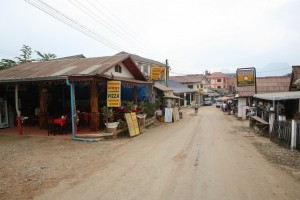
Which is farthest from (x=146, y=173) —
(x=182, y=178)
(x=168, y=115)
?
(x=168, y=115)

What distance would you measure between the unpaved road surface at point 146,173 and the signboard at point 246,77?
39.3 ft

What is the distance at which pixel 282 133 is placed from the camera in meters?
10.7

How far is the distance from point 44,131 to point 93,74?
5.49 meters

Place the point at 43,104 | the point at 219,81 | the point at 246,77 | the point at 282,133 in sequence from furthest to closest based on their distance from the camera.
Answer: the point at 219,81 → the point at 246,77 → the point at 43,104 → the point at 282,133

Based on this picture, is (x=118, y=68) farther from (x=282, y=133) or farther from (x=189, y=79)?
(x=189, y=79)

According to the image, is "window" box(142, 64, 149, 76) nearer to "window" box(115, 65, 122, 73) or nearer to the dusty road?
"window" box(115, 65, 122, 73)

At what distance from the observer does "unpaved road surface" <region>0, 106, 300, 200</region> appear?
5414 mm

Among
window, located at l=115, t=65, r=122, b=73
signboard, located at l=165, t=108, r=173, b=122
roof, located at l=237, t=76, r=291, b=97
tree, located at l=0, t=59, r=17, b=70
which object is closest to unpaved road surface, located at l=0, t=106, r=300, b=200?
window, located at l=115, t=65, r=122, b=73

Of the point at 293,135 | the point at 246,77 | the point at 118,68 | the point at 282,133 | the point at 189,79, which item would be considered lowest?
the point at 282,133

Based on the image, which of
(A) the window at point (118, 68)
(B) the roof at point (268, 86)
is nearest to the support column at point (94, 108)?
(A) the window at point (118, 68)

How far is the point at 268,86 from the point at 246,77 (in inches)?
307

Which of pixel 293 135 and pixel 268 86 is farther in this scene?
pixel 268 86

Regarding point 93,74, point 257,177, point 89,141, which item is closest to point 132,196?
point 257,177

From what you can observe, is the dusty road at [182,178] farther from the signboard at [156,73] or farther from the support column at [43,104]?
the signboard at [156,73]
